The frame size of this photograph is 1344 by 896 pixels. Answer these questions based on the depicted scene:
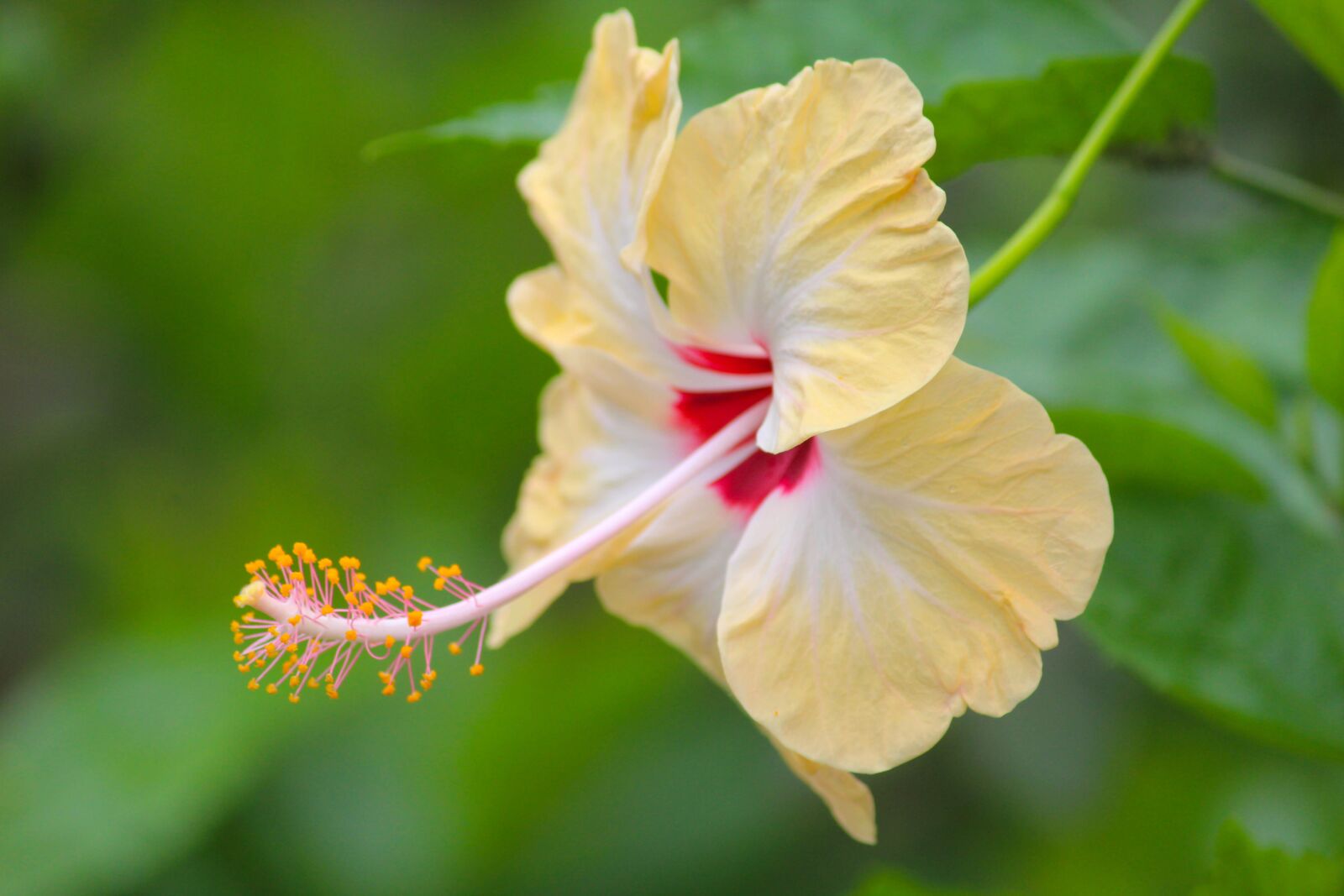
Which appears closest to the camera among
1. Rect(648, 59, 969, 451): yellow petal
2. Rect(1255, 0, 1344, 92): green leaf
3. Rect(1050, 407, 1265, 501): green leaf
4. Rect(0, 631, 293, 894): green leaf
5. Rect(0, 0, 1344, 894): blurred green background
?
Rect(648, 59, 969, 451): yellow petal

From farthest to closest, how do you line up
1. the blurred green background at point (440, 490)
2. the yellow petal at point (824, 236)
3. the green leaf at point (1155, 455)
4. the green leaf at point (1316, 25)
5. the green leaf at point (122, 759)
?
the green leaf at point (122, 759) → the blurred green background at point (440, 490) → the green leaf at point (1155, 455) → the green leaf at point (1316, 25) → the yellow petal at point (824, 236)

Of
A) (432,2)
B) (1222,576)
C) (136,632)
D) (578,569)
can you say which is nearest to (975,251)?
(1222,576)

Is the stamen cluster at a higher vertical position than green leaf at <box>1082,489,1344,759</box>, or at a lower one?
higher

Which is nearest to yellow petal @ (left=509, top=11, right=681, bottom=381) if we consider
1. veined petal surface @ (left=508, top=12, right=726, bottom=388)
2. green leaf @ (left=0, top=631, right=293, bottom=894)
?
veined petal surface @ (left=508, top=12, right=726, bottom=388)

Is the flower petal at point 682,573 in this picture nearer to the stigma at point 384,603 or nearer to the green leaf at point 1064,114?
the stigma at point 384,603

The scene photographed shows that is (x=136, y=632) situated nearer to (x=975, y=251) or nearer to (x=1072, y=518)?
(x=975, y=251)

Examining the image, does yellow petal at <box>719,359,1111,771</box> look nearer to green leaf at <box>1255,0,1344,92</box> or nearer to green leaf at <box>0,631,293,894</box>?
green leaf at <box>1255,0,1344,92</box>

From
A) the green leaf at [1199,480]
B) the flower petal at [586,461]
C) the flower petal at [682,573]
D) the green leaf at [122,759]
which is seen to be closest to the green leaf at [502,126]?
the flower petal at [586,461]
